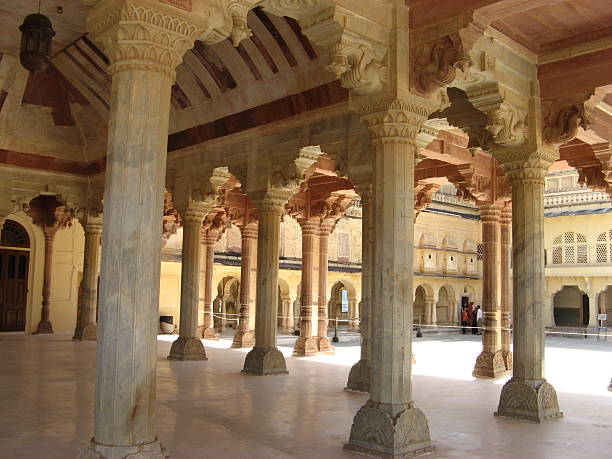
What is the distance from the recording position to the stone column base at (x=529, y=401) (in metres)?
7.96

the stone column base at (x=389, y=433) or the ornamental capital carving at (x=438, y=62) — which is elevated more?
the ornamental capital carving at (x=438, y=62)

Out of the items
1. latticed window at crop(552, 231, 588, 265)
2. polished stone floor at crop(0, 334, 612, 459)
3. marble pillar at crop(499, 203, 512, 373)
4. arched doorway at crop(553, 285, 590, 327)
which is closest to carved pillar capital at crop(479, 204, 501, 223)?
marble pillar at crop(499, 203, 512, 373)

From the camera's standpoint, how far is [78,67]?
13383 millimetres

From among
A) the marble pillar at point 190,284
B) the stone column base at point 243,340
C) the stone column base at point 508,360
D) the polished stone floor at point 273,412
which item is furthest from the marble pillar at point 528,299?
the stone column base at point 243,340

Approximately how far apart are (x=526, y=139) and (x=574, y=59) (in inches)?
45.6

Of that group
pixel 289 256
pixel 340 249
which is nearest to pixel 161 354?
pixel 289 256

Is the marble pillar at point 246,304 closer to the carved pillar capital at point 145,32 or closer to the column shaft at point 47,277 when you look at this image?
the column shaft at point 47,277

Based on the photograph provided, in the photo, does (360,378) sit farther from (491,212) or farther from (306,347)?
(306,347)

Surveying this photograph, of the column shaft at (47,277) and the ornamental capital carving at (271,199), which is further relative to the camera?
the column shaft at (47,277)

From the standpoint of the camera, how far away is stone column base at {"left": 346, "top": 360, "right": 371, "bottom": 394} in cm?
989

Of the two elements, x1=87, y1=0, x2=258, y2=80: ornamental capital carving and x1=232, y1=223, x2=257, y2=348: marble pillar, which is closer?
x1=87, y1=0, x2=258, y2=80: ornamental capital carving

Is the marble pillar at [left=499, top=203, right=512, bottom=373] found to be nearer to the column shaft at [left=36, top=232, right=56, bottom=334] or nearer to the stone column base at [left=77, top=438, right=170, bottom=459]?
the stone column base at [left=77, top=438, right=170, bottom=459]

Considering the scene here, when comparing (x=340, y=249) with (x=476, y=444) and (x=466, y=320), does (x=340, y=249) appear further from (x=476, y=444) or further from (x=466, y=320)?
(x=476, y=444)

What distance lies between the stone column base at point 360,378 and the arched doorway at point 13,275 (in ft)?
48.0
